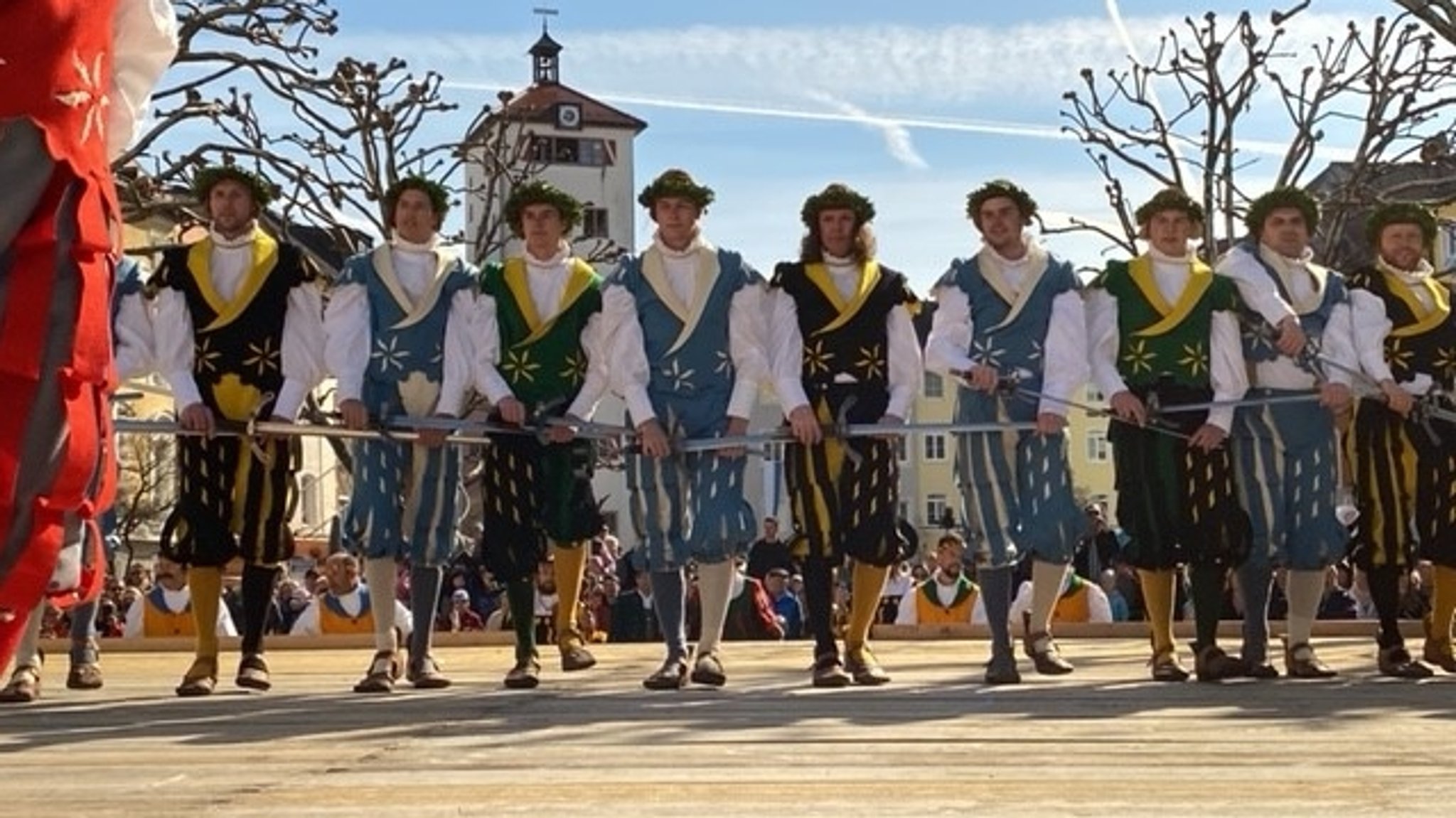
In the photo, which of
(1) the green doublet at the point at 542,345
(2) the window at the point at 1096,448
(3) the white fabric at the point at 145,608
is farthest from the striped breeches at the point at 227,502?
(2) the window at the point at 1096,448

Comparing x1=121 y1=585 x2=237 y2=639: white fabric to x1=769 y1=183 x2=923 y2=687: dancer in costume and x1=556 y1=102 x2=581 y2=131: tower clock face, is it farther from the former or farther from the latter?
x1=556 y1=102 x2=581 y2=131: tower clock face

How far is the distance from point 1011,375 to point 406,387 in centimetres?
223

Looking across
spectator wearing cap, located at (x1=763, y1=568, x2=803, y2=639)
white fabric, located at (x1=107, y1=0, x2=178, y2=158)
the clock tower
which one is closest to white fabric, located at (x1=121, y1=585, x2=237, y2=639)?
spectator wearing cap, located at (x1=763, y1=568, x2=803, y2=639)

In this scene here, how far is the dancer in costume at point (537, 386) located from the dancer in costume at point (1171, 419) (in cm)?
194

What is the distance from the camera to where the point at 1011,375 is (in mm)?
7270

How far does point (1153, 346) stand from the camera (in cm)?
736

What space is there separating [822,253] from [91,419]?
5.02m

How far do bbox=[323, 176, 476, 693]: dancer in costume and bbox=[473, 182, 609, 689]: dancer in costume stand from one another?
155 millimetres

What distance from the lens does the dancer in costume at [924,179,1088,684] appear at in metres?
7.25

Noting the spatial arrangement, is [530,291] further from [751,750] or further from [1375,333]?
[751,750]

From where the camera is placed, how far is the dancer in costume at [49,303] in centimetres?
258

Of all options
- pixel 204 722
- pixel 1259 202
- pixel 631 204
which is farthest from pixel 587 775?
pixel 631 204

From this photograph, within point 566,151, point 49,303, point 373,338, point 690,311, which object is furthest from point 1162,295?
point 566,151

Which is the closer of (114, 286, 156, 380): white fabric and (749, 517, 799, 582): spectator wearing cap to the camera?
(114, 286, 156, 380): white fabric
